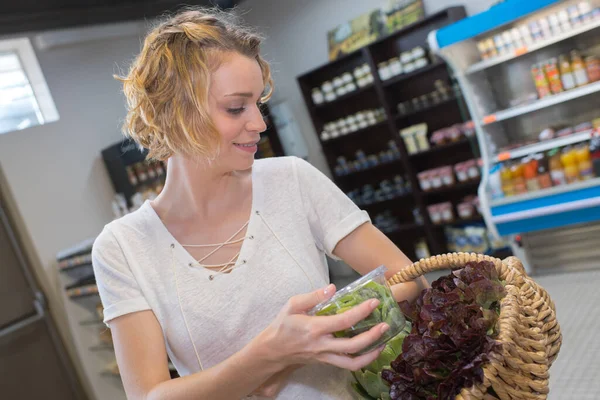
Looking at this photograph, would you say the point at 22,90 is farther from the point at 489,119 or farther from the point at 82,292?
the point at 489,119

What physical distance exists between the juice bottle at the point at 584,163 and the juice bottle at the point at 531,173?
12.7 inches

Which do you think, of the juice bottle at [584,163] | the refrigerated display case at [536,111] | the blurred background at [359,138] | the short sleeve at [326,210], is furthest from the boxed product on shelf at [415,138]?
the short sleeve at [326,210]

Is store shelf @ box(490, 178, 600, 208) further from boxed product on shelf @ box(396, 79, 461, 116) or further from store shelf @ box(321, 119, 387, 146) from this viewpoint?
store shelf @ box(321, 119, 387, 146)

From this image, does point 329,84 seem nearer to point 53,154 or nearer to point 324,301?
point 53,154

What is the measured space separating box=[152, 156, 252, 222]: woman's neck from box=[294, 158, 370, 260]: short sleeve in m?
0.15

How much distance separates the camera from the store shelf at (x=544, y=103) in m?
4.08

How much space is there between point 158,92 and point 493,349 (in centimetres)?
86

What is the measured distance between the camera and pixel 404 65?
19.8 feet

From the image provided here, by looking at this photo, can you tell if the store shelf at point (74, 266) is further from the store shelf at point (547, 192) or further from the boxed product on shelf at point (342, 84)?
the store shelf at point (547, 192)

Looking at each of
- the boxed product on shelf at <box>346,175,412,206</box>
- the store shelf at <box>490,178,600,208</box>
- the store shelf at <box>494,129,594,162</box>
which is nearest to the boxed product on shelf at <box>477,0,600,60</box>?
the store shelf at <box>494,129,594,162</box>

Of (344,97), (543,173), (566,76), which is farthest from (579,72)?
(344,97)

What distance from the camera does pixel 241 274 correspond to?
4.20 feet

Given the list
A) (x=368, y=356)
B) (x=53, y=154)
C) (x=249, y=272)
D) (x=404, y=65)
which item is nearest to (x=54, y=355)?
(x=53, y=154)

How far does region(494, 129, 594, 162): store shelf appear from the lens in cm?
418
